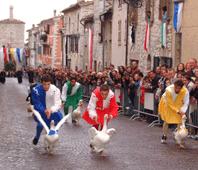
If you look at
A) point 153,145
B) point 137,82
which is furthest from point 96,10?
point 153,145

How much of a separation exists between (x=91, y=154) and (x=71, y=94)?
8233 millimetres

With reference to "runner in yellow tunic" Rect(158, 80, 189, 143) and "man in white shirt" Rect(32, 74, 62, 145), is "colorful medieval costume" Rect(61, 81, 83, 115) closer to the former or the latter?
"runner in yellow tunic" Rect(158, 80, 189, 143)

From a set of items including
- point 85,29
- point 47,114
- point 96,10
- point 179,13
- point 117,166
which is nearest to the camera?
point 117,166

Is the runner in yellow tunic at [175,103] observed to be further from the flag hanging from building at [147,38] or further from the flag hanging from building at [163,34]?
the flag hanging from building at [147,38]

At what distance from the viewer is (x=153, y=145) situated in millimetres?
15781

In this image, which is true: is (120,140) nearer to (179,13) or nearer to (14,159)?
(14,159)

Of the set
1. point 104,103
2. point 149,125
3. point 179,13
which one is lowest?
point 149,125

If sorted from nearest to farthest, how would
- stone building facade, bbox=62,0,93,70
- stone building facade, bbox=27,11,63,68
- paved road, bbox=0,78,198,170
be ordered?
1. paved road, bbox=0,78,198,170
2. stone building facade, bbox=62,0,93,70
3. stone building facade, bbox=27,11,63,68

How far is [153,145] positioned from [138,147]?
630 millimetres

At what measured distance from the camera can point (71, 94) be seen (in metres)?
22.0

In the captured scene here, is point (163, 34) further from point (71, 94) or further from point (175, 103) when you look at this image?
point (175, 103)

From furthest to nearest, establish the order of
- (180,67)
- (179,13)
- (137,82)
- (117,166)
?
1. (179,13)
2. (137,82)
3. (180,67)
4. (117,166)

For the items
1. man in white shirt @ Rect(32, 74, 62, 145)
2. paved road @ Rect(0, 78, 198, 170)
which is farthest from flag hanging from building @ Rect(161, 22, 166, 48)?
man in white shirt @ Rect(32, 74, 62, 145)

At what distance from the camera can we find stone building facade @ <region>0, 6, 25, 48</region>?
623 ft
